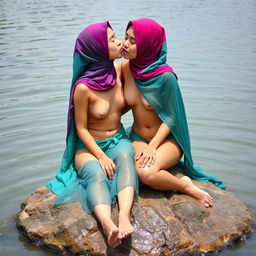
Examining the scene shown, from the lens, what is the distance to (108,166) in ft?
16.0

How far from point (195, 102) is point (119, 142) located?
3901 mm

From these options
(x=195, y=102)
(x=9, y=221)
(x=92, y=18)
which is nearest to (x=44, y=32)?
(x=92, y=18)

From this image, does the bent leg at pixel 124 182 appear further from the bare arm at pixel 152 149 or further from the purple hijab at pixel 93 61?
the purple hijab at pixel 93 61

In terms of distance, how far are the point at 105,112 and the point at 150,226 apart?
3.96 feet

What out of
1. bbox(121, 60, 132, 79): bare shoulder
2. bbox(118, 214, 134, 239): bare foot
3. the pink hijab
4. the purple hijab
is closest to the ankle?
bbox(118, 214, 134, 239): bare foot

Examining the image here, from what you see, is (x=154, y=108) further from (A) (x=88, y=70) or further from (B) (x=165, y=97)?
(A) (x=88, y=70)

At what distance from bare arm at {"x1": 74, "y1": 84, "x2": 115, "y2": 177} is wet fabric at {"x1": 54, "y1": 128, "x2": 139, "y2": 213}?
0.06m

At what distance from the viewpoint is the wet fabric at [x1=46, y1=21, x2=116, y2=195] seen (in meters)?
4.89

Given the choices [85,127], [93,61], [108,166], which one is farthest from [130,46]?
[108,166]

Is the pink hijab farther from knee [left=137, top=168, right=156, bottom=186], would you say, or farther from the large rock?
the large rock

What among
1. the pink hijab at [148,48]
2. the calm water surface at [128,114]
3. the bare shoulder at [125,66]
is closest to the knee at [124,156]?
the pink hijab at [148,48]

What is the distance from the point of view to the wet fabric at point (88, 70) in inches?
193

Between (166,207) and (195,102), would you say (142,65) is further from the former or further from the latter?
(195,102)

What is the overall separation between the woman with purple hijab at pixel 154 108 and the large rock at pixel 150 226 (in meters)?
0.17
